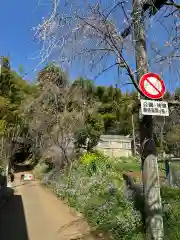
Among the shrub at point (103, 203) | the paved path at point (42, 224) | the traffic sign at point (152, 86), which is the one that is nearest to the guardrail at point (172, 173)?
the shrub at point (103, 203)

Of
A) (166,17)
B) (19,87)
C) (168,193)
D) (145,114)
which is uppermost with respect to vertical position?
(19,87)

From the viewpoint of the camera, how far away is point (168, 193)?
8.28 metres

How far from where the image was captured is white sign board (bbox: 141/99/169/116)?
582cm

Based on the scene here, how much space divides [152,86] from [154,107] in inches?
13.6

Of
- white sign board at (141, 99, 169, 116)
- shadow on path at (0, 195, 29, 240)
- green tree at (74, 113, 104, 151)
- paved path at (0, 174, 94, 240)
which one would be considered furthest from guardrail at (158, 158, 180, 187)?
green tree at (74, 113, 104, 151)

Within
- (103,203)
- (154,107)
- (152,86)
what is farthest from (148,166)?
(103,203)

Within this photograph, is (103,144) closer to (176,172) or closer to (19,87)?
(19,87)

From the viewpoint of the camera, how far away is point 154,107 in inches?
232

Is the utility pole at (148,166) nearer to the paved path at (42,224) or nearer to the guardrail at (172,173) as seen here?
the paved path at (42,224)

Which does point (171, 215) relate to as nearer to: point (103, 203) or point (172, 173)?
point (103, 203)

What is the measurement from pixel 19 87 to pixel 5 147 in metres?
17.8

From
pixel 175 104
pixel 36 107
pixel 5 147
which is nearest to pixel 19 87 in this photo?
pixel 36 107

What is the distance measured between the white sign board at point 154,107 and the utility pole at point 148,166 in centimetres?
31

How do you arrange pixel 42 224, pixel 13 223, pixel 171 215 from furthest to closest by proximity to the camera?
pixel 13 223 < pixel 42 224 < pixel 171 215
